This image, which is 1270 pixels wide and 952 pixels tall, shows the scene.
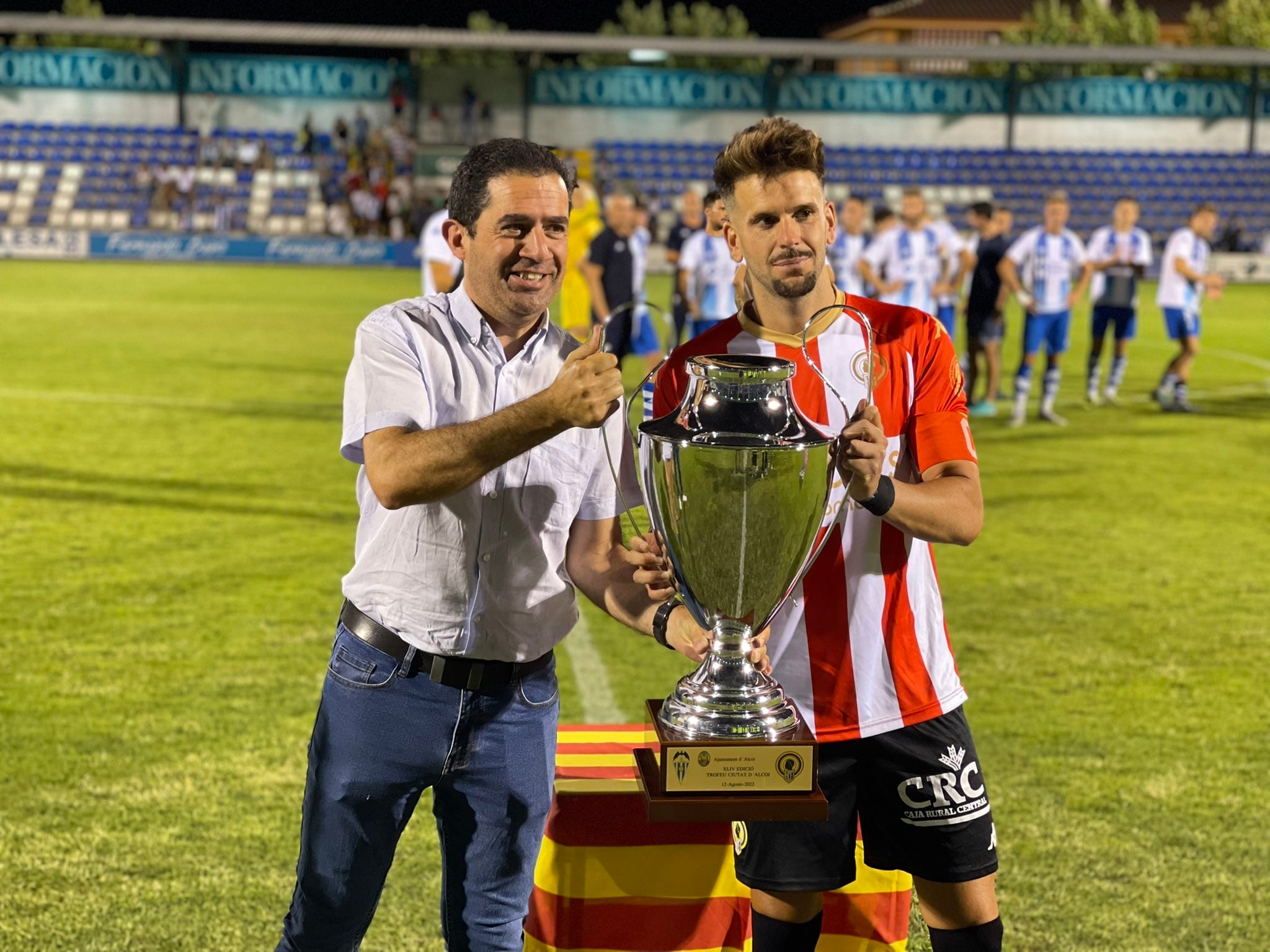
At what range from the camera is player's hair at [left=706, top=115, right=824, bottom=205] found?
2.34 metres

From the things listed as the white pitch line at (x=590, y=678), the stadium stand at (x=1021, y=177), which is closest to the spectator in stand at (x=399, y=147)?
the stadium stand at (x=1021, y=177)

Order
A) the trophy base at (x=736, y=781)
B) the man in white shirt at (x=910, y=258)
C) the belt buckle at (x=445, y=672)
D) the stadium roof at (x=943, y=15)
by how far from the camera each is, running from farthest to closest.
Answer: the stadium roof at (x=943, y=15), the man in white shirt at (x=910, y=258), the belt buckle at (x=445, y=672), the trophy base at (x=736, y=781)

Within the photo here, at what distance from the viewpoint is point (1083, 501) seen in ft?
29.3

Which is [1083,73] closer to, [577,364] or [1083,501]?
[1083,501]

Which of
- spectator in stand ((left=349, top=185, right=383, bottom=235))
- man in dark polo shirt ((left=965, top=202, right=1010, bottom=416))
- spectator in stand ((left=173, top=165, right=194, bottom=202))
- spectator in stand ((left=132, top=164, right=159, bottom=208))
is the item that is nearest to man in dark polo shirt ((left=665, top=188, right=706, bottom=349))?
man in dark polo shirt ((left=965, top=202, right=1010, bottom=416))

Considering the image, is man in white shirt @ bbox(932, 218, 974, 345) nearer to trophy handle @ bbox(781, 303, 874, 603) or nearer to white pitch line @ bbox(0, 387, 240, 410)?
white pitch line @ bbox(0, 387, 240, 410)

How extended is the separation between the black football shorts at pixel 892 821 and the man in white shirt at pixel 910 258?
10156mm

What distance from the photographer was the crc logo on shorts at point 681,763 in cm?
199

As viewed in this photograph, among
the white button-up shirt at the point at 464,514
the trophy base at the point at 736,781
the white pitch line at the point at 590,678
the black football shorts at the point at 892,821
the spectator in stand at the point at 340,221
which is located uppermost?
the spectator in stand at the point at 340,221

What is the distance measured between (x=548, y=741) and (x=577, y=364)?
0.86 metres

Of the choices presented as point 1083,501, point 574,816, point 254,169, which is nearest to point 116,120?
point 254,169

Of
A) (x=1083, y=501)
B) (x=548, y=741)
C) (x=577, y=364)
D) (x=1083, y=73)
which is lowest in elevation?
(x=1083, y=501)

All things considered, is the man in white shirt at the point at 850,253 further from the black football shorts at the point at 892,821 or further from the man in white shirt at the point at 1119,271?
the black football shorts at the point at 892,821

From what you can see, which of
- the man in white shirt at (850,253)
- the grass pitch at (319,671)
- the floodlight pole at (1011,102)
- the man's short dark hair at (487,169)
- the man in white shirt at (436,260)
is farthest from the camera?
the floodlight pole at (1011,102)
